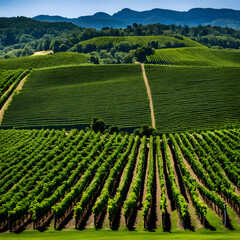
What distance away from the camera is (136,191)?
139 feet

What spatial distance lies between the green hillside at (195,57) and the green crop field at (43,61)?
39.3 meters

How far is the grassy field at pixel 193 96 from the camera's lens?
89188mm

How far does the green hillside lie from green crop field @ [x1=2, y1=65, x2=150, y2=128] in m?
33.3

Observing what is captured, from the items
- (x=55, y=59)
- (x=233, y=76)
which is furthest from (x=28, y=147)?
(x=55, y=59)

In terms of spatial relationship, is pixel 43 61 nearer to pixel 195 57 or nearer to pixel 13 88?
pixel 13 88

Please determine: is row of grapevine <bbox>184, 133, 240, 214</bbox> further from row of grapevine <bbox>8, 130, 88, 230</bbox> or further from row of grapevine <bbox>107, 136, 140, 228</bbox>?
row of grapevine <bbox>8, 130, 88, 230</bbox>

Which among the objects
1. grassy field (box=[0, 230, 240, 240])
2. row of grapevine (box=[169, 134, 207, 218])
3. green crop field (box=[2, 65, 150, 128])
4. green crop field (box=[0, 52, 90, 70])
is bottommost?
grassy field (box=[0, 230, 240, 240])

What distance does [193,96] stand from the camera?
10206cm

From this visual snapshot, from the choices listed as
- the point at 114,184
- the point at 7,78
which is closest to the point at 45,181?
the point at 114,184

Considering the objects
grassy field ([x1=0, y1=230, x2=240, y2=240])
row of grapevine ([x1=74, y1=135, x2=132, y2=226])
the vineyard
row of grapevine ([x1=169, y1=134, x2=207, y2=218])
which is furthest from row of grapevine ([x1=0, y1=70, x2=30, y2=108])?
grassy field ([x1=0, y1=230, x2=240, y2=240])

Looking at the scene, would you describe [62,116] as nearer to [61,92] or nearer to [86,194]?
[61,92]

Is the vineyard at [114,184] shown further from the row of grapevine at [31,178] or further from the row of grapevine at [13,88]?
the row of grapevine at [13,88]

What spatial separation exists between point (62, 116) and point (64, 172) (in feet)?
151

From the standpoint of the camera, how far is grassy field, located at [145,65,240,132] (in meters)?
89.2
